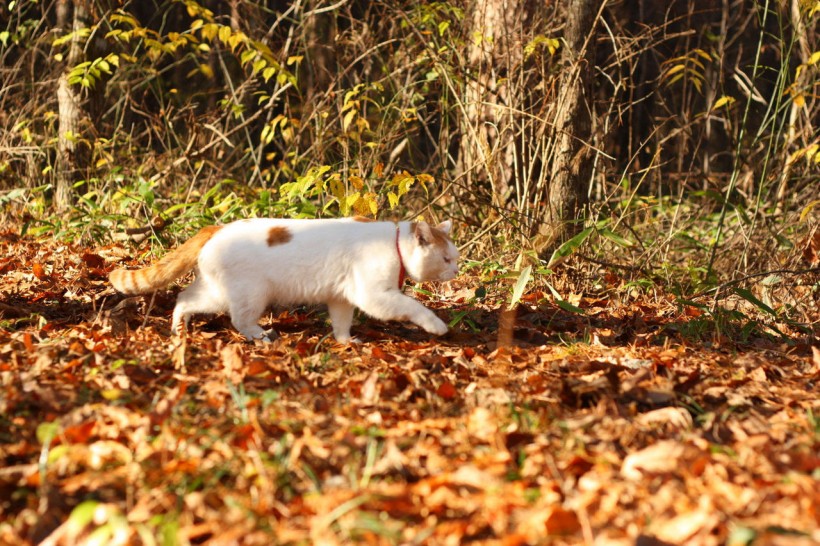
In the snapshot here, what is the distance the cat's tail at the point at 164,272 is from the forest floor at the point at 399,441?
0.25 metres

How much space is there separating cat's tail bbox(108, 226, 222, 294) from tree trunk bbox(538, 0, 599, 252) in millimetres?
2218

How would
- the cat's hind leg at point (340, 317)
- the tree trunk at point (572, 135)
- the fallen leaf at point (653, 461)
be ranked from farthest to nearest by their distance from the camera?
the tree trunk at point (572, 135) → the cat's hind leg at point (340, 317) → the fallen leaf at point (653, 461)

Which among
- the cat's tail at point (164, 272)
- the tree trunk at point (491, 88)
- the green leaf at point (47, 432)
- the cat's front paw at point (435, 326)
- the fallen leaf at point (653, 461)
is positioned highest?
the tree trunk at point (491, 88)

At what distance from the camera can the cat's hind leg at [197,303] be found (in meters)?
4.17

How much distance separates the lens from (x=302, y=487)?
7.27 ft

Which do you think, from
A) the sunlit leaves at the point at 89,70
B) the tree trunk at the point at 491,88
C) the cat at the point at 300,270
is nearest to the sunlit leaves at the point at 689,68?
the tree trunk at the point at 491,88

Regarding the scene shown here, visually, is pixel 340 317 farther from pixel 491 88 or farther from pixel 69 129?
pixel 69 129

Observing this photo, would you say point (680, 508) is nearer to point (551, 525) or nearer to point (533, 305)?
point (551, 525)

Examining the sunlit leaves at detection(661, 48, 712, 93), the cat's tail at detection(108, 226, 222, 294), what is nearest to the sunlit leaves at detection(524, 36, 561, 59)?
the sunlit leaves at detection(661, 48, 712, 93)

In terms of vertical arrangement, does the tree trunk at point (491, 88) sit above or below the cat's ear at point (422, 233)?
above

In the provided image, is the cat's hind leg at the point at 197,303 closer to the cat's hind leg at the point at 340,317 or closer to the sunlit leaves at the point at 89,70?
the cat's hind leg at the point at 340,317

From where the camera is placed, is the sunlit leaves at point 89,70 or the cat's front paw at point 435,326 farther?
the sunlit leaves at point 89,70

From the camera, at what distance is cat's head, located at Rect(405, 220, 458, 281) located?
13.9 ft

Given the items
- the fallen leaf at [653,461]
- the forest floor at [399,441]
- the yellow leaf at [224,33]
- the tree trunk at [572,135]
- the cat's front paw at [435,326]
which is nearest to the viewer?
the forest floor at [399,441]
